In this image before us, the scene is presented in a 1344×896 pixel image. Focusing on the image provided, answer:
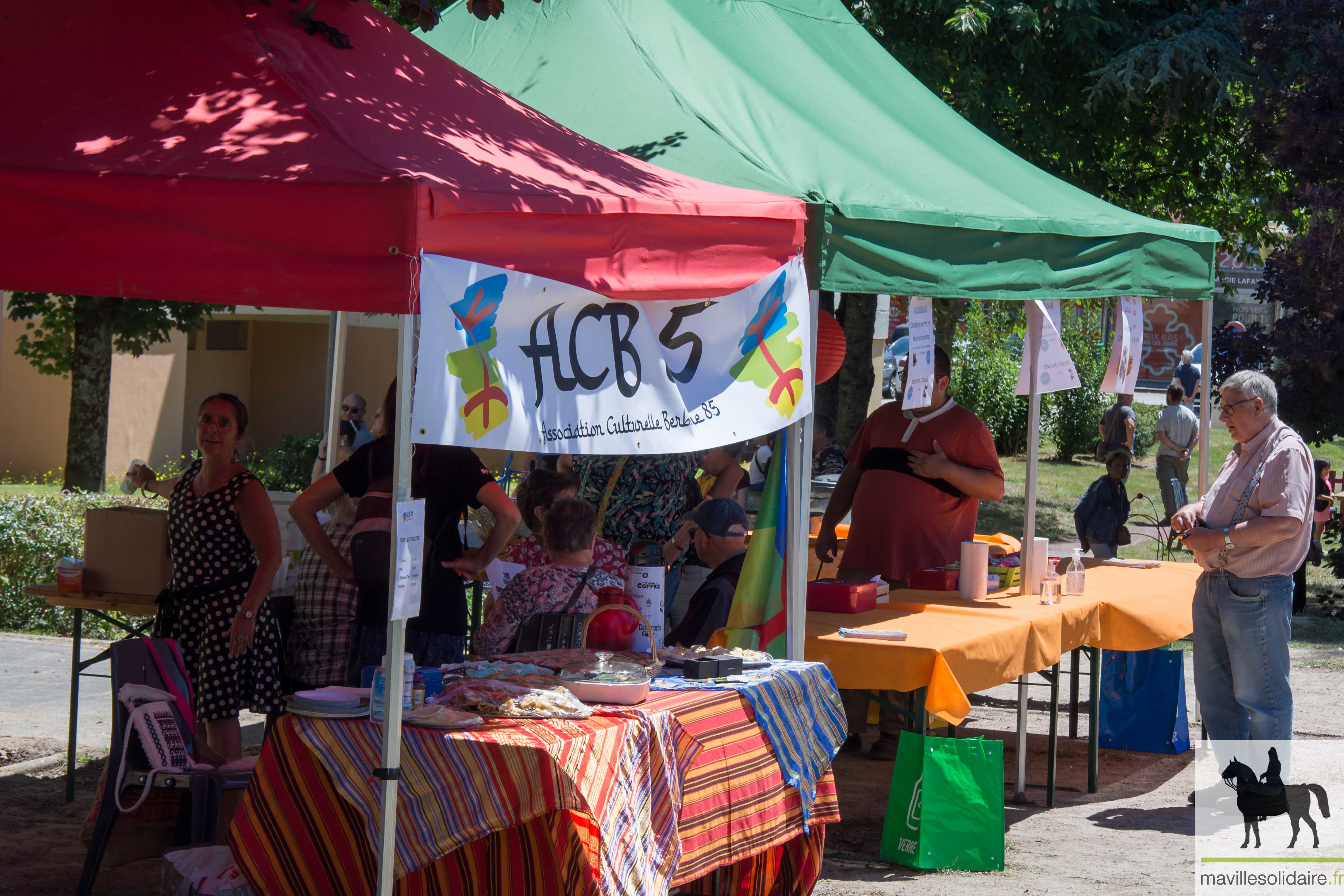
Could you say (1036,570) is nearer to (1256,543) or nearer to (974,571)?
(974,571)

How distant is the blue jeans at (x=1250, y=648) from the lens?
19.5 ft

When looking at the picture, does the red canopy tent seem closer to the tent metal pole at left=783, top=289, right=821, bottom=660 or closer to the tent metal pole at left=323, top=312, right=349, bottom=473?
the tent metal pole at left=783, top=289, right=821, bottom=660

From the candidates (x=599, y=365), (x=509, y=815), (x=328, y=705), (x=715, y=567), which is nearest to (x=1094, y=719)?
(x=715, y=567)

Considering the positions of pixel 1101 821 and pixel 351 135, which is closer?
pixel 351 135

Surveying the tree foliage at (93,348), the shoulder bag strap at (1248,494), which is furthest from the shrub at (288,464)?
the shoulder bag strap at (1248,494)

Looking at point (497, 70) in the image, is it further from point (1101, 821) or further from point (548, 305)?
point (1101, 821)

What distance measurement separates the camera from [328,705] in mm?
3908

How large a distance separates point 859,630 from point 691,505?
2.91m

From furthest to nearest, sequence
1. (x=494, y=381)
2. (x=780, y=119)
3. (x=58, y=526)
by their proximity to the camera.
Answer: (x=58, y=526) → (x=780, y=119) → (x=494, y=381)

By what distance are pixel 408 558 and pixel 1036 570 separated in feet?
12.6

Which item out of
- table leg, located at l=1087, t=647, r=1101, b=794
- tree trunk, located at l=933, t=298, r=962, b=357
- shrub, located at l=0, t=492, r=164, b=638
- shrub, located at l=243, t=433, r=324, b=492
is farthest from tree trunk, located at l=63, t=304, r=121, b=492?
table leg, located at l=1087, t=647, r=1101, b=794

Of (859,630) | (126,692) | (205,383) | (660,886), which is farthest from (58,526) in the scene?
(205,383)

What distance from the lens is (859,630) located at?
17.9 ft

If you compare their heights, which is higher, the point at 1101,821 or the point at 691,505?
the point at 691,505
